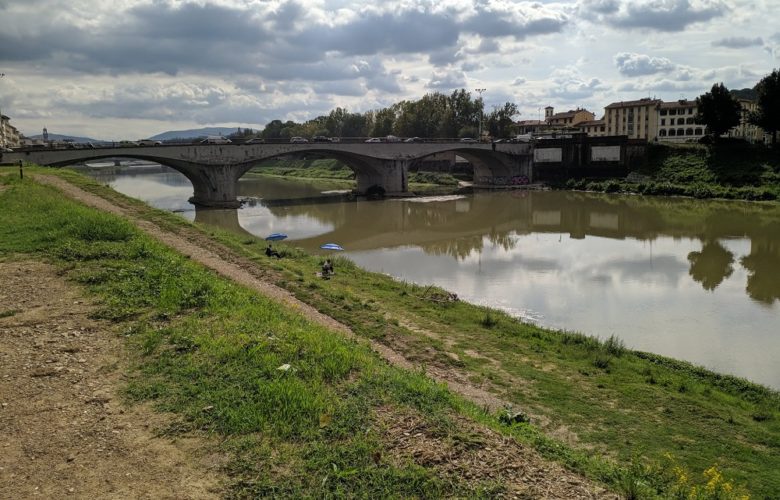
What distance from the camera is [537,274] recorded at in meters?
22.1

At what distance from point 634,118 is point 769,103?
35062 millimetres

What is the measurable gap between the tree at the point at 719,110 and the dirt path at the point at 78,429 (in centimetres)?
6050

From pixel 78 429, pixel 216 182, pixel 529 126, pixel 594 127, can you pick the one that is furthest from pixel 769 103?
pixel 529 126

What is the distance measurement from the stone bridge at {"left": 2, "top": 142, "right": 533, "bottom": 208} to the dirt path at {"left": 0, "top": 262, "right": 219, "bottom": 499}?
38384mm

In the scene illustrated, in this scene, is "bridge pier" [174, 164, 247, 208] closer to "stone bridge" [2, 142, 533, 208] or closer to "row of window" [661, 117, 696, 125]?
"stone bridge" [2, 142, 533, 208]

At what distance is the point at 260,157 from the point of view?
49031mm

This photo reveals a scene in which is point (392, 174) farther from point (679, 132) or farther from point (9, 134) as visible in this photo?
point (9, 134)

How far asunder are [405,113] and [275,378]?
90.9m

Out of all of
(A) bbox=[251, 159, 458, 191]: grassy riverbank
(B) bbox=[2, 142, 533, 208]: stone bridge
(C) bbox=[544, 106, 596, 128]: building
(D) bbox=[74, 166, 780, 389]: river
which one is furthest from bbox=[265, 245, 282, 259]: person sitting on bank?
(C) bbox=[544, 106, 596, 128]: building

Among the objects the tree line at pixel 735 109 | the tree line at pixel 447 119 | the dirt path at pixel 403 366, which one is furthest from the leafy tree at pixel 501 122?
the dirt path at pixel 403 366

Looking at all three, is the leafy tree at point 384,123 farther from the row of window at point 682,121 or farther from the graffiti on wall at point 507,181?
the row of window at point 682,121

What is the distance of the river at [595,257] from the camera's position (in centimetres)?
1509

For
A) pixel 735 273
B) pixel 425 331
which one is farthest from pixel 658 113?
pixel 425 331

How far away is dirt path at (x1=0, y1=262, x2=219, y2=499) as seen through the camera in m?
5.01
